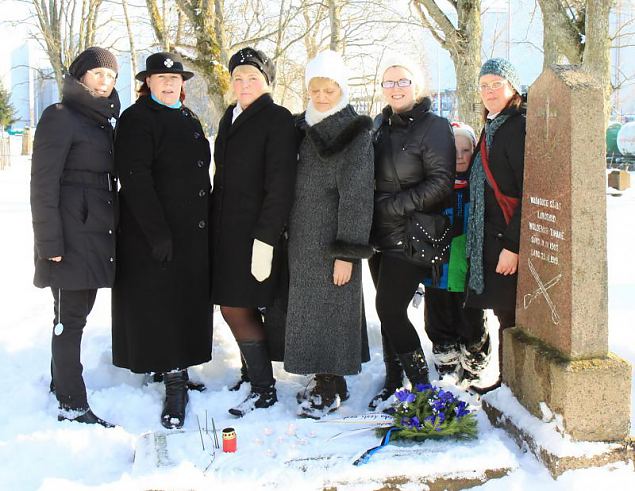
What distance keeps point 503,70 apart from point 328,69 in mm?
967

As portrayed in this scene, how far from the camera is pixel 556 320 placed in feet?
10.6

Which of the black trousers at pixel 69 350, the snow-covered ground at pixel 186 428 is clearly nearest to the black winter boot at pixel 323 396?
the snow-covered ground at pixel 186 428

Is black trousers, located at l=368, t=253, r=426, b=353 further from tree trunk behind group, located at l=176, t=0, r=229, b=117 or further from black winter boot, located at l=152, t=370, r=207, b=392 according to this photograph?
tree trunk behind group, located at l=176, t=0, r=229, b=117

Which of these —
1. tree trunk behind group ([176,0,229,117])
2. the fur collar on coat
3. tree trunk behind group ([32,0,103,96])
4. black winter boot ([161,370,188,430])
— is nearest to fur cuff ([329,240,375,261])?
the fur collar on coat

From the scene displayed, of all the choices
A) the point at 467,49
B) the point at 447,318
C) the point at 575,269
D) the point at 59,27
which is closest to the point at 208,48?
the point at 447,318

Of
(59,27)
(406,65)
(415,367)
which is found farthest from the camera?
(59,27)

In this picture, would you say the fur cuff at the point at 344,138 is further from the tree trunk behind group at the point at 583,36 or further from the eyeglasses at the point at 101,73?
the tree trunk behind group at the point at 583,36

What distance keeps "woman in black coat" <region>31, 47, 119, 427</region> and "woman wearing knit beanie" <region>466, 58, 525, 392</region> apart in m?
2.11

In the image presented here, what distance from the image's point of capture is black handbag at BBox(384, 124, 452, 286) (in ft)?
12.3

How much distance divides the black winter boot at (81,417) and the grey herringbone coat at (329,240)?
1118mm

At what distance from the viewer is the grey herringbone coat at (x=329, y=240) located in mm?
3756

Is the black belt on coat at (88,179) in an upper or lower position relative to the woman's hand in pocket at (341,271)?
upper

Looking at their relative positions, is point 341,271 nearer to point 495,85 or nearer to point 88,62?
point 495,85

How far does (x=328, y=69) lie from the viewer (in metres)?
3.75
